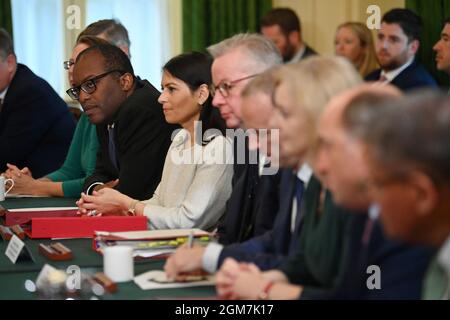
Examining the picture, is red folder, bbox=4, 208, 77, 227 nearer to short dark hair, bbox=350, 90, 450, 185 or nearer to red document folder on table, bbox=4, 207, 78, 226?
red document folder on table, bbox=4, 207, 78, 226

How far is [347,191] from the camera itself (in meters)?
1.62

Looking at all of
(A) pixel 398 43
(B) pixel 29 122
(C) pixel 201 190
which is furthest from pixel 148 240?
(A) pixel 398 43

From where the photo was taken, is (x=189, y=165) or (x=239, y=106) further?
(x=189, y=165)

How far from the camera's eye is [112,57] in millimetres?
4188

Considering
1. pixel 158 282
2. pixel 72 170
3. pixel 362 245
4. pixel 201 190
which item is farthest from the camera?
pixel 72 170

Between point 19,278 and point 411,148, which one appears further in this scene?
point 19,278

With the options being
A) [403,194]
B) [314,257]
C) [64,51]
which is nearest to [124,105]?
[314,257]

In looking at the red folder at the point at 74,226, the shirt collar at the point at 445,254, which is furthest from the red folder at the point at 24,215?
the shirt collar at the point at 445,254

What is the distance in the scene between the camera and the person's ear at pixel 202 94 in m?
3.56

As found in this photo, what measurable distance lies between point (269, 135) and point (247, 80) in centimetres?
57

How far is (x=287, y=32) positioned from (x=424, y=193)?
20.4 ft

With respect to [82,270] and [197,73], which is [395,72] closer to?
[197,73]

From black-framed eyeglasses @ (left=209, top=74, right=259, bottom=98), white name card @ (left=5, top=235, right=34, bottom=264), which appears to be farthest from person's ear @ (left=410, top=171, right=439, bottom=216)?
black-framed eyeglasses @ (left=209, top=74, right=259, bottom=98)

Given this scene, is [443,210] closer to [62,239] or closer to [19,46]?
[62,239]
